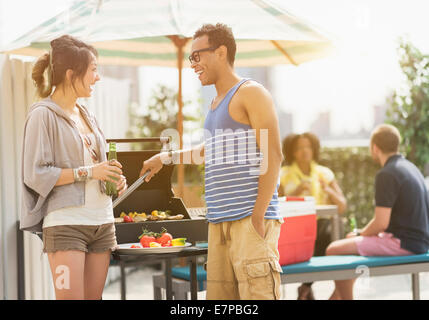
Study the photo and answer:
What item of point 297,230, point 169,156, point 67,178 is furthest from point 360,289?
point 67,178

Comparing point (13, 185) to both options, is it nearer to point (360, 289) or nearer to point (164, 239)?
point (164, 239)

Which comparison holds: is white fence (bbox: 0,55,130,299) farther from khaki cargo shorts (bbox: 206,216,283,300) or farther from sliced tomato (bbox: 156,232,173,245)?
khaki cargo shorts (bbox: 206,216,283,300)

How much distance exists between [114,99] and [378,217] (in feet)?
14.5

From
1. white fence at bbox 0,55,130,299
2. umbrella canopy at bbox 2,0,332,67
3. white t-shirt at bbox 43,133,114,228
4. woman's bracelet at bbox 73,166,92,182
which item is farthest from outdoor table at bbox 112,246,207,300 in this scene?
umbrella canopy at bbox 2,0,332,67

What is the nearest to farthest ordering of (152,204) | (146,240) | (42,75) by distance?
(42,75) < (146,240) < (152,204)

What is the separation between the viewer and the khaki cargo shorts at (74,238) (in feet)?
8.55

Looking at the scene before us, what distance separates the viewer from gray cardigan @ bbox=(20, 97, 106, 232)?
2576 mm

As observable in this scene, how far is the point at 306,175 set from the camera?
21.4ft

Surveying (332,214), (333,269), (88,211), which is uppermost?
(88,211)

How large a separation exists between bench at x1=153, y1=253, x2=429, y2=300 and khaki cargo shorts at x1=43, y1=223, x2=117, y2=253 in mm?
1615

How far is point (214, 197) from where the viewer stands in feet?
8.76

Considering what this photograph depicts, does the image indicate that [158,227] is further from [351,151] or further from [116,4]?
[351,151]

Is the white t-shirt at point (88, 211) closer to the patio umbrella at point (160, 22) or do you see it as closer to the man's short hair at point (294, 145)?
the patio umbrella at point (160, 22)

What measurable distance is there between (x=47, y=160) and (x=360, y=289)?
5173 mm
